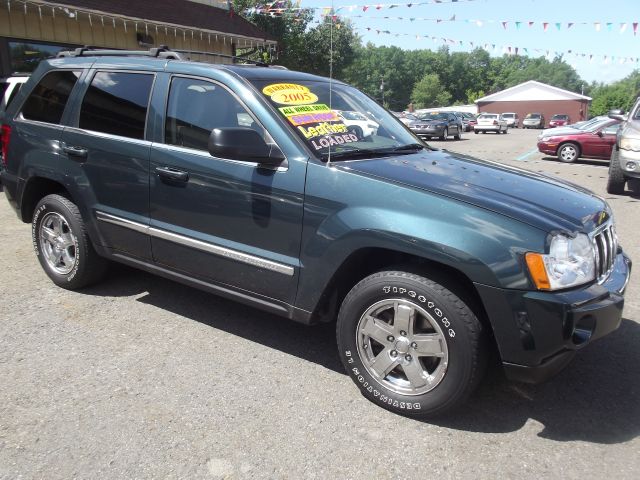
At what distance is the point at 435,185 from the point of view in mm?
2715

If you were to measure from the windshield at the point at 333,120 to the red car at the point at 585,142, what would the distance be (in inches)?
536

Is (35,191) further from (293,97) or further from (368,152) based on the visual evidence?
(368,152)

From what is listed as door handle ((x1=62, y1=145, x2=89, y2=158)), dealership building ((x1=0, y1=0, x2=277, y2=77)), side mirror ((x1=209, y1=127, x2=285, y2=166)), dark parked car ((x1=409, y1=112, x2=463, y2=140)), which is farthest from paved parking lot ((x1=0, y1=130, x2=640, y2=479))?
dark parked car ((x1=409, y1=112, x2=463, y2=140))

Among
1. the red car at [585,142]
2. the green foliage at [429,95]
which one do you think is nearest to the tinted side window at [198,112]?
the red car at [585,142]

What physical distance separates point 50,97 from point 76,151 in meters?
0.68

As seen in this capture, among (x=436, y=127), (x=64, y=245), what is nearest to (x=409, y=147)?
(x=64, y=245)

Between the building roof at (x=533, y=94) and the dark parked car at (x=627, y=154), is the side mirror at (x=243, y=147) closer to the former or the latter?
the dark parked car at (x=627, y=154)

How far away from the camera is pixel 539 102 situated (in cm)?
7212

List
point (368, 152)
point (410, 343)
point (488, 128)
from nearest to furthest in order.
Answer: point (410, 343)
point (368, 152)
point (488, 128)

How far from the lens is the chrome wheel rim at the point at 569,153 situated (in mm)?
A: 15683

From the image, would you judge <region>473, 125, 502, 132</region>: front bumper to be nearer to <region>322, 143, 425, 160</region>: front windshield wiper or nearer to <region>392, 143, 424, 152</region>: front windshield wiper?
<region>392, 143, 424, 152</region>: front windshield wiper

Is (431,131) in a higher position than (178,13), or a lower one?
lower

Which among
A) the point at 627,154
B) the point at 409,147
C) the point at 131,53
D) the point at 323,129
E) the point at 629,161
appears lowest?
the point at 629,161

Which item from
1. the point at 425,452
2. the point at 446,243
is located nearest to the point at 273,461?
the point at 425,452
